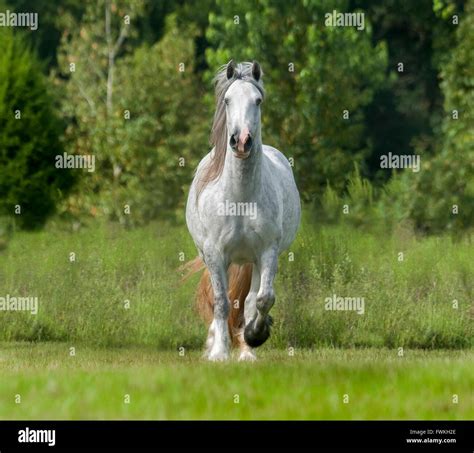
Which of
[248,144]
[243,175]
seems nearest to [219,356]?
[243,175]

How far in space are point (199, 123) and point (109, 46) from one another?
4149mm

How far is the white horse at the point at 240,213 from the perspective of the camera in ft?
35.6

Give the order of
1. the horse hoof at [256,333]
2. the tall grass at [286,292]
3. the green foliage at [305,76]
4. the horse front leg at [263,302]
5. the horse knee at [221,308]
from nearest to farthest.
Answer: the horse front leg at [263,302] < the horse hoof at [256,333] < the horse knee at [221,308] < the tall grass at [286,292] < the green foliage at [305,76]

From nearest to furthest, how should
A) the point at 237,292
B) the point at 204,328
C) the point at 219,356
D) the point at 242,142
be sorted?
1. the point at 242,142
2. the point at 219,356
3. the point at 237,292
4. the point at 204,328

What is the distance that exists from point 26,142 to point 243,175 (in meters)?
14.3

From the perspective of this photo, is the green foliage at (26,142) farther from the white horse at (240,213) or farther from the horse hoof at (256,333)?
the horse hoof at (256,333)

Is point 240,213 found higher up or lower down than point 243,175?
lower down

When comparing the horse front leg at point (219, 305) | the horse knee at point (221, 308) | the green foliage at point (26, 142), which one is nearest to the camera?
the horse front leg at point (219, 305)

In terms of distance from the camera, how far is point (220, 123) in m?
11.4

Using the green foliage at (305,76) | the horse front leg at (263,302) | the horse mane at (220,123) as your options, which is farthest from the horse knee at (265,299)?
the green foliage at (305,76)

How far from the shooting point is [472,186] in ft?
71.8

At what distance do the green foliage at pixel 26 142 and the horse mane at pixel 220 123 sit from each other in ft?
43.0

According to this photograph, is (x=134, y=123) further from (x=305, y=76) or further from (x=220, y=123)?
(x=220, y=123)

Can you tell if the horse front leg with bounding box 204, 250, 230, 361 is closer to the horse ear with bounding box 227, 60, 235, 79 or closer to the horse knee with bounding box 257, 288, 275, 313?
the horse knee with bounding box 257, 288, 275, 313
